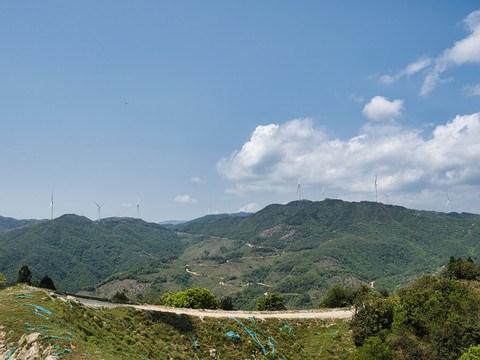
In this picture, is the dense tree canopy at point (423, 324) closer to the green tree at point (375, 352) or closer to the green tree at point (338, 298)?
the green tree at point (375, 352)

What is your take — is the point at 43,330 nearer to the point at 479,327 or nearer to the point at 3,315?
the point at 3,315

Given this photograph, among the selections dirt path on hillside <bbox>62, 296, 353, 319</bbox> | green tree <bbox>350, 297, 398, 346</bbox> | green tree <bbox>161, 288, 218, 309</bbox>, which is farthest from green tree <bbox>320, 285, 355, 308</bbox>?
green tree <bbox>161, 288, 218, 309</bbox>

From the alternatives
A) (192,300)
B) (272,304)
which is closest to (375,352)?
(192,300)

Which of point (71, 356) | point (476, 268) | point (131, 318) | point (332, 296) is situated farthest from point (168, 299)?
point (476, 268)

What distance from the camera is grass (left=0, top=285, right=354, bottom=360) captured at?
3247cm

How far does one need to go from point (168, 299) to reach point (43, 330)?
51.6m

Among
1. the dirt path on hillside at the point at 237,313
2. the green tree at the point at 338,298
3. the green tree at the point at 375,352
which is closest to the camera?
the green tree at the point at 375,352

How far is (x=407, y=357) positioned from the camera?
45656 millimetres

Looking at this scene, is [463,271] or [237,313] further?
[463,271]

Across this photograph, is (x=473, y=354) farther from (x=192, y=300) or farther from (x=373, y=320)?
(x=192, y=300)

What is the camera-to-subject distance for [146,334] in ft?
155

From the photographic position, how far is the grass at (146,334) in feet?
107


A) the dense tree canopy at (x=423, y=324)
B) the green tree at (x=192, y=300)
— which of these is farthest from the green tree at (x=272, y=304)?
the dense tree canopy at (x=423, y=324)

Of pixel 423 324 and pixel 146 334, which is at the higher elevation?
pixel 146 334
